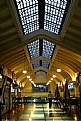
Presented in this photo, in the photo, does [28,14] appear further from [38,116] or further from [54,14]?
[38,116]

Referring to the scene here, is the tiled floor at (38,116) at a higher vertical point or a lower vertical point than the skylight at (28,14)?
lower

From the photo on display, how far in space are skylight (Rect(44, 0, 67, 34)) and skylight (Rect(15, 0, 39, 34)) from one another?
0.76 metres

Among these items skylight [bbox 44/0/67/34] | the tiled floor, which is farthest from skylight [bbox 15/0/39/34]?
the tiled floor

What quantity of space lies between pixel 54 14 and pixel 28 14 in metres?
1.84

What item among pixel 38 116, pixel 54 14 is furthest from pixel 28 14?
pixel 38 116

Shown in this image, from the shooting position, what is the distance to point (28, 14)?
658 inches

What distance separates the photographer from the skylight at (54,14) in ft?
49.3

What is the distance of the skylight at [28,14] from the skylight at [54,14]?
0.76 metres

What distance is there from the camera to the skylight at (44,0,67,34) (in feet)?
49.3

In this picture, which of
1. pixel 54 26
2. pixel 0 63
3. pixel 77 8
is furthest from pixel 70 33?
pixel 0 63

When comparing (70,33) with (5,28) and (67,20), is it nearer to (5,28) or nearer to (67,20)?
(67,20)

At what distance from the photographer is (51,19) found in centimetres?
1817

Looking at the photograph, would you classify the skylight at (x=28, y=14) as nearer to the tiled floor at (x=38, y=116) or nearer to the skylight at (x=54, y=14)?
the skylight at (x=54, y=14)

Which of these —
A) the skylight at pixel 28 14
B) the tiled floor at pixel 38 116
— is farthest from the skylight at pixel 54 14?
the tiled floor at pixel 38 116
